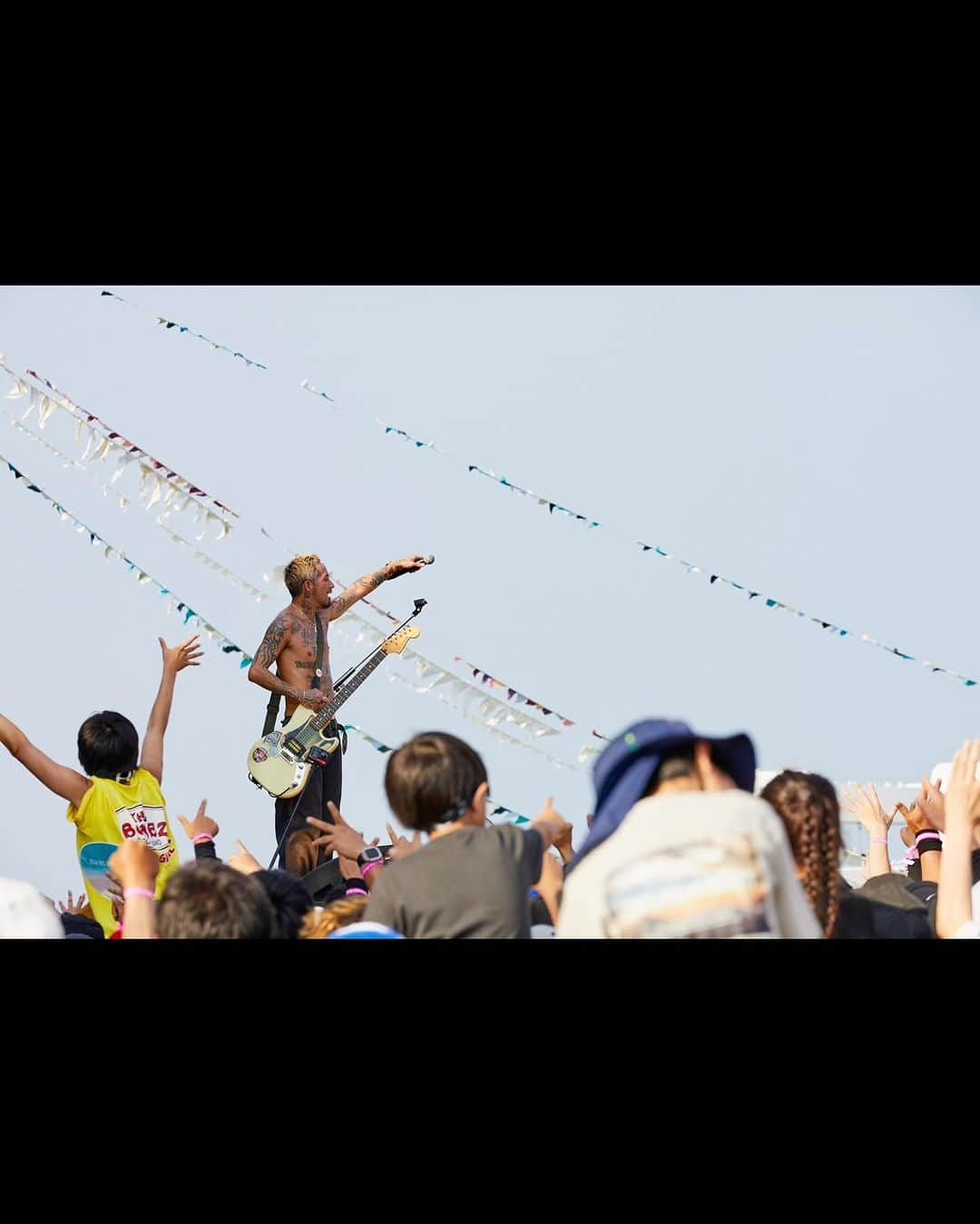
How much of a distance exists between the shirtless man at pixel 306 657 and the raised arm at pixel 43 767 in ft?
5.72

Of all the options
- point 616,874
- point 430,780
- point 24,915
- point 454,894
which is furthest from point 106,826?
point 616,874

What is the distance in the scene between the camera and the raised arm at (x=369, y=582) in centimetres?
580

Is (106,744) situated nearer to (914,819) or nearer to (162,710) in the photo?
(162,710)

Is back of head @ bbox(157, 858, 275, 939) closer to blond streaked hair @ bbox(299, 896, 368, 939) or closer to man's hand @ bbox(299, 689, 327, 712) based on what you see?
blond streaked hair @ bbox(299, 896, 368, 939)

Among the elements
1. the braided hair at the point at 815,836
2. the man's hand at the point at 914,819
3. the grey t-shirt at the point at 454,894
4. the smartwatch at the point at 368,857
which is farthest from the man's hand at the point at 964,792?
the smartwatch at the point at 368,857

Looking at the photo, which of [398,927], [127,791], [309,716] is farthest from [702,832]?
[309,716]

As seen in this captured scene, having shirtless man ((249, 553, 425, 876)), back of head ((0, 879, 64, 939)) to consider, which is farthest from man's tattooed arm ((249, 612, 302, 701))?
back of head ((0, 879, 64, 939))

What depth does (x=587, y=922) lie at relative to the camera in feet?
7.04

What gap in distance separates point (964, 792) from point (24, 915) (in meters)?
1.61

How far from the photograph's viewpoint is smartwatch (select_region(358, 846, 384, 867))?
357 cm

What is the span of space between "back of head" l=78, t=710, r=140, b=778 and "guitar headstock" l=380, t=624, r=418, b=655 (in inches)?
69.7

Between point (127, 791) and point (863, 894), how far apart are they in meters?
2.01

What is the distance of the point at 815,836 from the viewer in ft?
8.57
